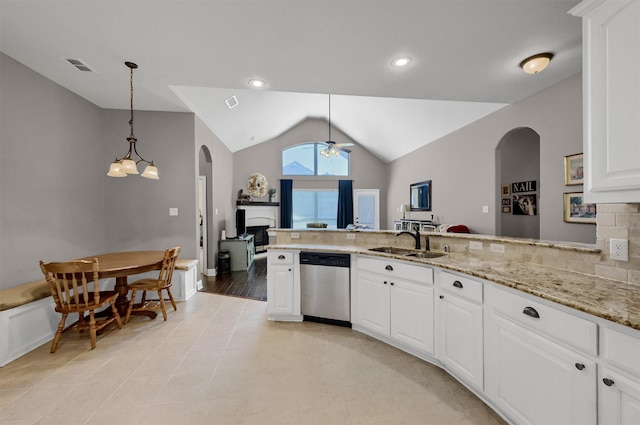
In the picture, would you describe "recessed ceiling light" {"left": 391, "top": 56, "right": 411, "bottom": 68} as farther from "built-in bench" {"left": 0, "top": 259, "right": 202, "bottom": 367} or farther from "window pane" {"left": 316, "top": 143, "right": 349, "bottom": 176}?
"window pane" {"left": 316, "top": 143, "right": 349, "bottom": 176}

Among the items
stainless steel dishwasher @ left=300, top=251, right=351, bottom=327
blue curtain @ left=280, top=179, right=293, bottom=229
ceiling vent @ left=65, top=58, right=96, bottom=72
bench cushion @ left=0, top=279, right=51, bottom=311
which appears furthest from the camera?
blue curtain @ left=280, top=179, right=293, bottom=229

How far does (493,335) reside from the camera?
5.24 feet

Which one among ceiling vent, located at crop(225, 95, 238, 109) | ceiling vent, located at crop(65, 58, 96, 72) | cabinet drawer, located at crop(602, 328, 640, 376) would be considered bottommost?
cabinet drawer, located at crop(602, 328, 640, 376)

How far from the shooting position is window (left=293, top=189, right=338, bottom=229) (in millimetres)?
8766

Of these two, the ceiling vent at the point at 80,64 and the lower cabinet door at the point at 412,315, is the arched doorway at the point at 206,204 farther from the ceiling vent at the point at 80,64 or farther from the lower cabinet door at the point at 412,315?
the lower cabinet door at the point at 412,315

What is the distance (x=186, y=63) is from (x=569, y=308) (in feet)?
10.7

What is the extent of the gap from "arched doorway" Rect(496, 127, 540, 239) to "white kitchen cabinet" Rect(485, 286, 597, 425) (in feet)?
11.4

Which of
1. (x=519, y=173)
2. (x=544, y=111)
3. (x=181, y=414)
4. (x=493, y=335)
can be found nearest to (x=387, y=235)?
(x=493, y=335)

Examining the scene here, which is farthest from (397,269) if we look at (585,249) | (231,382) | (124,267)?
(124,267)

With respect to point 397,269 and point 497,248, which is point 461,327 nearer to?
point 397,269

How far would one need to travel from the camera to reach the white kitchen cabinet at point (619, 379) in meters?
0.97

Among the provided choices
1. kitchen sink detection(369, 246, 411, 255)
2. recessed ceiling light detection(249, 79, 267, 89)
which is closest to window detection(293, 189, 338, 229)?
recessed ceiling light detection(249, 79, 267, 89)

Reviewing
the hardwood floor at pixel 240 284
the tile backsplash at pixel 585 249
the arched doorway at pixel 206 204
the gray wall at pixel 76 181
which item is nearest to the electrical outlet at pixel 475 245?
the tile backsplash at pixel 585 249

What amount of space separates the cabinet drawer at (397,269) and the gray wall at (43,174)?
11.6ft
